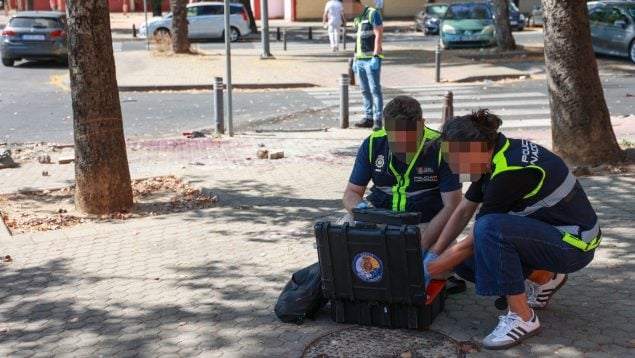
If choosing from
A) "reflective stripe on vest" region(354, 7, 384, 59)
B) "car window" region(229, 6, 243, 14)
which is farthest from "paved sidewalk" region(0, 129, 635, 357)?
"car window" region(229, 6, 243, 14)

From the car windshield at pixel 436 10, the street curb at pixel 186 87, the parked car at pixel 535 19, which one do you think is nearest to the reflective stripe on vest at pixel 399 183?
the street curb at pixel 186 87

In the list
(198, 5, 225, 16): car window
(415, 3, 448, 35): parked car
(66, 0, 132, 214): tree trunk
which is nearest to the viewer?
(66, 0, 132, 214): tree trunk

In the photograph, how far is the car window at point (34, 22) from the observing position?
74.1 feet

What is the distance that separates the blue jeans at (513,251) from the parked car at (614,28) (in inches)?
731

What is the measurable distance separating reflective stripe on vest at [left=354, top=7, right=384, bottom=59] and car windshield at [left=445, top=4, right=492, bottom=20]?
15555 mm

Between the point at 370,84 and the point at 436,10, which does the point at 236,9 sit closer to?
the point at 436,10

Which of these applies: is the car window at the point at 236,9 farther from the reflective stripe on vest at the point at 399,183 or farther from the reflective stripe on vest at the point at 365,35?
the reflective stripe on vest at the point at 399,183

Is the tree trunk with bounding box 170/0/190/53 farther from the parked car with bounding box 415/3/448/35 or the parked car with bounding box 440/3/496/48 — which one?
the parked car with bounding box 415/3/448/35

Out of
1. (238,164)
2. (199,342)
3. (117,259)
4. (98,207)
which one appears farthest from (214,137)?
(199,342)

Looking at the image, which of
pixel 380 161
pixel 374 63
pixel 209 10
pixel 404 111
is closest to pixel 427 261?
pixel 380 161

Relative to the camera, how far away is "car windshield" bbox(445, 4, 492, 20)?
2658 centimetres

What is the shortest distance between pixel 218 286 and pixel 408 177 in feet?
5.15

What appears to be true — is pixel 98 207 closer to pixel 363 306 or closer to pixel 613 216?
pixel 363 306

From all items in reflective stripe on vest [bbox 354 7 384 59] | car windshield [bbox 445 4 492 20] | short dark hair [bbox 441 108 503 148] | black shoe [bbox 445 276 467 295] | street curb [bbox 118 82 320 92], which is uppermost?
car windshield [bbox 445 4 492 20]
